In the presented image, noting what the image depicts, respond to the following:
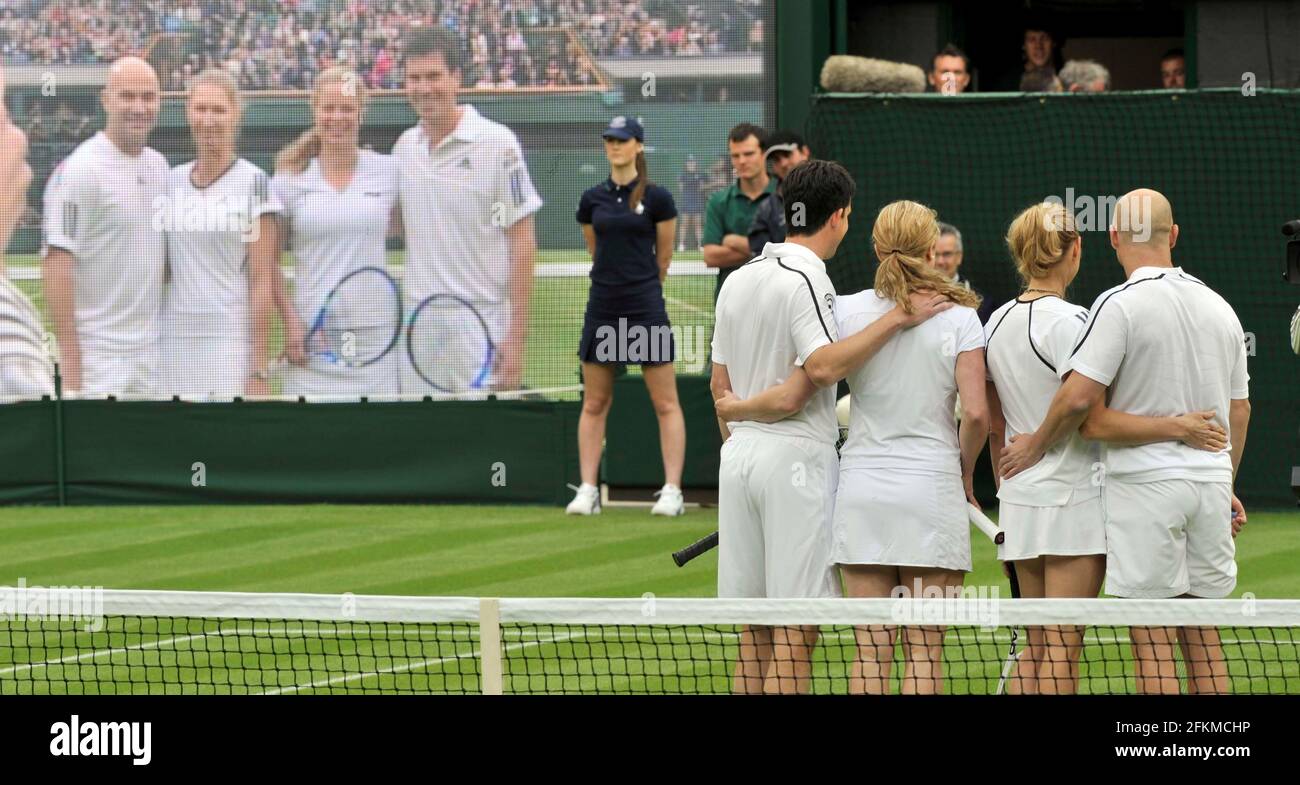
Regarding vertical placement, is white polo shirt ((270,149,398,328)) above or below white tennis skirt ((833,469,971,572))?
above

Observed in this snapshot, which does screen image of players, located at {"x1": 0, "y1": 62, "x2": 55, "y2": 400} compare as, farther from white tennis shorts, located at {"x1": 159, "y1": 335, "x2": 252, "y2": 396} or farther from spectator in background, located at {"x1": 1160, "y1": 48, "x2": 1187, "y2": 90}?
spectator in background, located at {"x1": 1160, "y1": 48, "x2": 1187, "y2": 90}

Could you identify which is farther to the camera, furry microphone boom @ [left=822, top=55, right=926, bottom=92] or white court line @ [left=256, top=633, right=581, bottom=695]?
furry microphone boom @ [left=822, top=55, right=926, bottom=92]

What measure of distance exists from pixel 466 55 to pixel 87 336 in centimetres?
323

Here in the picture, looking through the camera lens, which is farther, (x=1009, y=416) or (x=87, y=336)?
(x=87, y=336)

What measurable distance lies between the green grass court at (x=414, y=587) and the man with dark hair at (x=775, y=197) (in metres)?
1.74

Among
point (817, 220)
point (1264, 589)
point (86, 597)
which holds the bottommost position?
point (1264, 589)

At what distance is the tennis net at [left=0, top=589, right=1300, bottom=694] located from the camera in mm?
5316

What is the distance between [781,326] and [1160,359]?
1154mm

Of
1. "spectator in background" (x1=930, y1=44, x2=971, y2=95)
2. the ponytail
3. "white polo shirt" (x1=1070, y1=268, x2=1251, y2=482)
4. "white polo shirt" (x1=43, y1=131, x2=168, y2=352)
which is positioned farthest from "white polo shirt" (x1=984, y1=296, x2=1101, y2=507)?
"white polo shirt" (x1=43, y1=131, x2=168, y2=352)

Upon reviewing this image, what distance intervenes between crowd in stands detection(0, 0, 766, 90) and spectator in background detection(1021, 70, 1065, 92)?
81.1 inches
